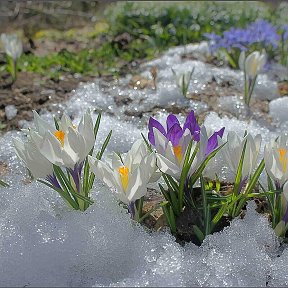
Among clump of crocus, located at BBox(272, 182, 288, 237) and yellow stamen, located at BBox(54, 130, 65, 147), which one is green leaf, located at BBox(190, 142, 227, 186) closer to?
clump of crocus, located at BBox(272, 182, 288, 237)

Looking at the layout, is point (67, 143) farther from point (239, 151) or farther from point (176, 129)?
point (239, 151)

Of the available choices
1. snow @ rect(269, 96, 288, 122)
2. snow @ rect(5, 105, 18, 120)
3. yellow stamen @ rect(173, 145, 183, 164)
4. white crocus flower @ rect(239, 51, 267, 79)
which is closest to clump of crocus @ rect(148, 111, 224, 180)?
yellow stamen @ rect(173, 145, 183, 164)

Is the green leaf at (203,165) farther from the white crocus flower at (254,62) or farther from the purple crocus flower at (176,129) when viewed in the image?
the white crocus flower at (254,62)

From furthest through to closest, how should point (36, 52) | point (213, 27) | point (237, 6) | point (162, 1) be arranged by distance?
1. point (162, 1)
2. point (237, 6)
3. point (213, 27)
4. point (36, 52)

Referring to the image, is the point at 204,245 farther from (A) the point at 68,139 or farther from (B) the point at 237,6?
(B) the point at 237,6

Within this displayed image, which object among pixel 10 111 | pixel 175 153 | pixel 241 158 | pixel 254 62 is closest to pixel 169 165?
pixel 175 153

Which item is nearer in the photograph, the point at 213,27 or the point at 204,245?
the point at 204,245

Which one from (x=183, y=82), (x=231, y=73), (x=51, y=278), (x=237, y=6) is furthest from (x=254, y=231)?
(x=237, y=6)
